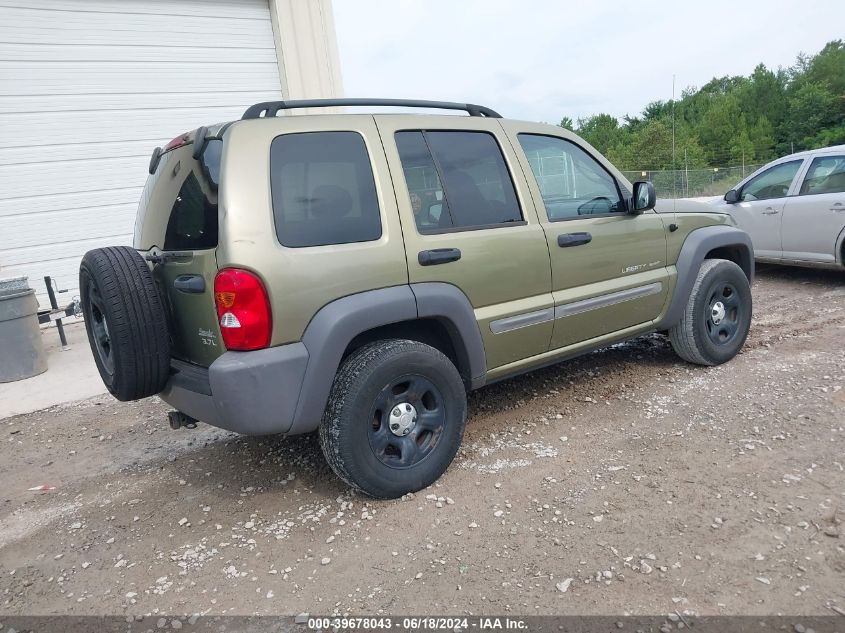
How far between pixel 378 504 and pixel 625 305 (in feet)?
6.83

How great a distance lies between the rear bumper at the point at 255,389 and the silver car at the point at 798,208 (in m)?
6.52

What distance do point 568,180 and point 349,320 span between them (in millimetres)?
1919

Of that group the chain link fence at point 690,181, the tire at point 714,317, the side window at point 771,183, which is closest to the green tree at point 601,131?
the chain link fence at point 690,181

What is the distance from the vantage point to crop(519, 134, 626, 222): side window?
369 centimetres

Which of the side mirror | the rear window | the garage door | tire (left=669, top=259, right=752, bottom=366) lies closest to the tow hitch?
the rear window

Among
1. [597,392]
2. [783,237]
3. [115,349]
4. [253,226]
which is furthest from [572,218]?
[783,237]

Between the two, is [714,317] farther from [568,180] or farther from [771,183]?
[771,183]

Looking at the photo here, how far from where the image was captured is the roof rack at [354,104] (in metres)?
2.97

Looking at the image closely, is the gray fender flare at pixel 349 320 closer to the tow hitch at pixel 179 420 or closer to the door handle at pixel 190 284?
the door handle at pixel 190 284

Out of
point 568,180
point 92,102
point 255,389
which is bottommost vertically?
point 255,389

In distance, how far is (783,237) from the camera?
7215mm

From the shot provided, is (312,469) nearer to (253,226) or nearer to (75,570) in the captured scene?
(75,570)

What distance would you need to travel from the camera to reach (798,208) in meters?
7.00

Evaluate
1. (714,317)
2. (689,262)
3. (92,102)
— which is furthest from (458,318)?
(92,102)
